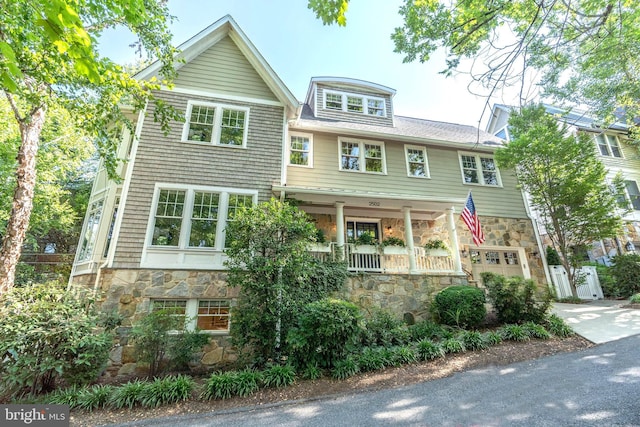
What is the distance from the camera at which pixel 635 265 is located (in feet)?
32.6

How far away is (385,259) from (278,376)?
15.4ft

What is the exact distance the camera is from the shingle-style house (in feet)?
22.7

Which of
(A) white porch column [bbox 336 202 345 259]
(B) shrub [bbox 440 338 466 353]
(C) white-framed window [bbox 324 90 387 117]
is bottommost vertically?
→ (B) shrub [bbox 440 338 466 353]

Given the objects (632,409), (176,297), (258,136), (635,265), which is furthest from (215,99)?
(635,265)

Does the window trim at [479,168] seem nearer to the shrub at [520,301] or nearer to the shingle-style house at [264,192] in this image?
the shingle-style house at [264,192]

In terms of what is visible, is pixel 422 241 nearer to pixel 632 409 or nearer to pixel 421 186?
pixel 421 186

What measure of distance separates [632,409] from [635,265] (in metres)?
10.3

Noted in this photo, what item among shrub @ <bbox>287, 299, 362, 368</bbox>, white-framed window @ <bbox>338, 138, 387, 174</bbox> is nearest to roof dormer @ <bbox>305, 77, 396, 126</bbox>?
white-framed window @ <bbox>338, 138, 387, 174</bbox>

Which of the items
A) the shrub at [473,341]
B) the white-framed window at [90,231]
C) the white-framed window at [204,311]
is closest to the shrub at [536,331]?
the shrub at [473,341]

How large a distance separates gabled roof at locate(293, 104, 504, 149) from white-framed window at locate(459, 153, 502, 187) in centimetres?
56

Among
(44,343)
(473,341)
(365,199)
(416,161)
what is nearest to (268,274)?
(44,343)

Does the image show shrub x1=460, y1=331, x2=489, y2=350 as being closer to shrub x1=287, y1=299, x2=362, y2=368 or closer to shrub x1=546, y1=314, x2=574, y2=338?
shrub x1=546, y1=314, x2=574, y2=338

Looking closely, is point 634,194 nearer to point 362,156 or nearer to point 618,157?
point 618,157

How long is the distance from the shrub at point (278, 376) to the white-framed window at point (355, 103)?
33.1 feet
